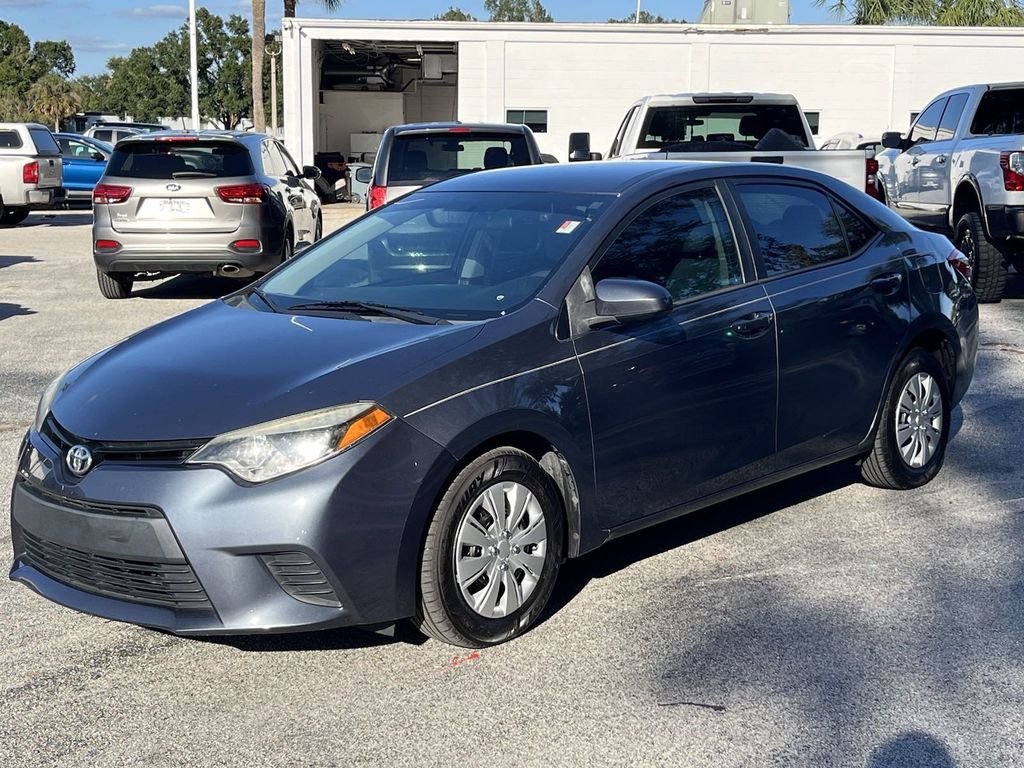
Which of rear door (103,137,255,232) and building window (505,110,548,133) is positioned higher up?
building window (505,110,548,133)

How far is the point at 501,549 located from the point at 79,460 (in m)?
1.38

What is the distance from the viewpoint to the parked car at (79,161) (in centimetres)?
2731

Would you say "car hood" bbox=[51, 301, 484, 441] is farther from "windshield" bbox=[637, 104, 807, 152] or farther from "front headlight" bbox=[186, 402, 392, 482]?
"windshield" bbox=[637, 104, 807, 152]

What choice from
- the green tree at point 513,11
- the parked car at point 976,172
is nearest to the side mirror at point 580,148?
the parked car at point 976,172

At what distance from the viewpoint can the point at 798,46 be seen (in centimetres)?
2969

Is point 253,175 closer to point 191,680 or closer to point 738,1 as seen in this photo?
point 191,680

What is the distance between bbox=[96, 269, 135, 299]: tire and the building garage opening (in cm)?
2191

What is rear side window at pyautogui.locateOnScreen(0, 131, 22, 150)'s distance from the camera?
2258 cm

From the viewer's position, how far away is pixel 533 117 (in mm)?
30172

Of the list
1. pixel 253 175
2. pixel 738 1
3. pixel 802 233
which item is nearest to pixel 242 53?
pixel 738 1

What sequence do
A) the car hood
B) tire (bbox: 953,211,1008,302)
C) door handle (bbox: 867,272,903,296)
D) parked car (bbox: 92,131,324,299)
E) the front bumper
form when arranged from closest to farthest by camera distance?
the front bumper
the car hood
door handle (bbox: 867,272,903,296)
tire (bbox: 953,211,1008,302)
parked car (bbox: 92,131,324,299)

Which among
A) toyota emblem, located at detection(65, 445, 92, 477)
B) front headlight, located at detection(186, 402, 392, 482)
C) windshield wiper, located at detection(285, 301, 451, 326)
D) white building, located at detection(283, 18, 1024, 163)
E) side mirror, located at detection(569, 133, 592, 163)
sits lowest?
toyota emblem, located at detection(65, 445, 92, 477)

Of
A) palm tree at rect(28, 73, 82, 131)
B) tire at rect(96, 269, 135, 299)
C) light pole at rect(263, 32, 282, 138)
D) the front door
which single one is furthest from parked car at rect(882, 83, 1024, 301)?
palm tree at rect(28, 73, 82, 131)

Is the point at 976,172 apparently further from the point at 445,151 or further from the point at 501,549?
the point at 501,549
